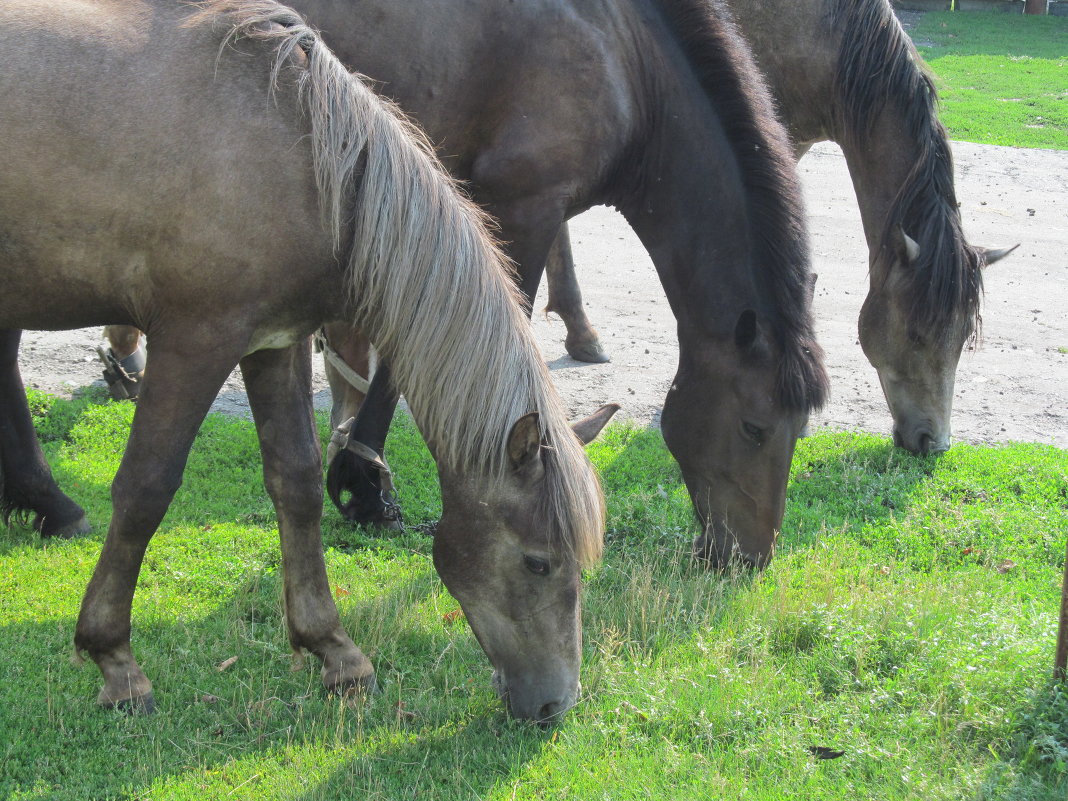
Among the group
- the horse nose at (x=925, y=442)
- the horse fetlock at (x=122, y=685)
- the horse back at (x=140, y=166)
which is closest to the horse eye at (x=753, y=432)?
the horse nose at (x=925, y=442)

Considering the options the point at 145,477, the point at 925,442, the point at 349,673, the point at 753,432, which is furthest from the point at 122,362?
the point at 925,442

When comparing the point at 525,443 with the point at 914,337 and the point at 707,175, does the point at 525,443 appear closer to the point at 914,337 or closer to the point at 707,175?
the point at 707,175

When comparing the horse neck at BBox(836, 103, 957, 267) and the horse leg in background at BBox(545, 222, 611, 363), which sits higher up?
the horse neck at BBox(836, 103, 957, 267)

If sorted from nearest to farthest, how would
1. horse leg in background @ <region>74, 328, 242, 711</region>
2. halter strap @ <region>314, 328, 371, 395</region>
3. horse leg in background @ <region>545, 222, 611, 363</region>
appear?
horse leg in background @ <region>74, 328, 242, 711</region> → halter strap @ <region>314, 328, 371, 395</region> → horse leg in background @ <region>545, 222, 611, 363</region>

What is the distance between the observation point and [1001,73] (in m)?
21.6

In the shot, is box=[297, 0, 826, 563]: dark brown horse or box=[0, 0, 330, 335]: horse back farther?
box=[297, 0, 826, 563]: dark brown horse

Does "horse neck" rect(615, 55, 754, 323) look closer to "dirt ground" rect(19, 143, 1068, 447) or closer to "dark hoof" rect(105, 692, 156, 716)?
"dirt ground" rect(19, 143, 1068, 447)

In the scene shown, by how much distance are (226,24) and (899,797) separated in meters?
3.40

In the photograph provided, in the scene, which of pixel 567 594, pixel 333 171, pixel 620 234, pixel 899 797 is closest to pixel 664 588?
pixel 567 594

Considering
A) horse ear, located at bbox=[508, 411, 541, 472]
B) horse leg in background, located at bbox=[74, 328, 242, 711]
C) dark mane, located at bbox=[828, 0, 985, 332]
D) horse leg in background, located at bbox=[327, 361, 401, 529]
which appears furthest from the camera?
dark mane, located at bbox=[828, 0, 985, 332]

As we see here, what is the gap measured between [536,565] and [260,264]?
1.36 metres

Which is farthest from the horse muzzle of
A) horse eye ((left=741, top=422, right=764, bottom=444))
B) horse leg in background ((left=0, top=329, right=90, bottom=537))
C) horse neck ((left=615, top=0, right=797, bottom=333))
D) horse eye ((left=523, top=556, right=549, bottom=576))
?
horse leg in background ((left=0, top=329, right=90, bottom=537))

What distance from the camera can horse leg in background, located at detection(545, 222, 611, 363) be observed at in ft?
26.0

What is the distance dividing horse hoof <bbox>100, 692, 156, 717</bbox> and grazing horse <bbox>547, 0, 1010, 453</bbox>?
4.48 meters
